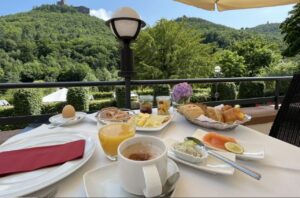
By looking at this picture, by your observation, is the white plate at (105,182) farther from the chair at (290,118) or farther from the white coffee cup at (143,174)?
the chair at (290,118)

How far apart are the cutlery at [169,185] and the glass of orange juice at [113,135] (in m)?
0.22

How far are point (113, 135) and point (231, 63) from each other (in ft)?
80.2

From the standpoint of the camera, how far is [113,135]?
744 mm

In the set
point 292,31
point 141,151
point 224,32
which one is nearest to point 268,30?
point 224,32

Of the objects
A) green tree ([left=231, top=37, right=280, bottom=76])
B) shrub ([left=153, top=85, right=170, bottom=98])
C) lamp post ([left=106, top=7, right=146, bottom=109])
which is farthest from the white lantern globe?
green tree ([left=231, top=37, right=280, bottom=76])

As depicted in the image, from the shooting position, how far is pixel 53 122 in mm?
1099

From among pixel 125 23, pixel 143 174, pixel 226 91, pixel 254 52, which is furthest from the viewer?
pixel 254 52

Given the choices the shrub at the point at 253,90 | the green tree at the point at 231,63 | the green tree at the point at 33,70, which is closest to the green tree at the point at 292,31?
the shrub at the point at 253,90

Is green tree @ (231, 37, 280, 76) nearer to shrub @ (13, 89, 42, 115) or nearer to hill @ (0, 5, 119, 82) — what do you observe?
hill @ (0, 5, 119, 82)

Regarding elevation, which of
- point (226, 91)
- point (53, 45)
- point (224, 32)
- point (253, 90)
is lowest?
point (226, 91)

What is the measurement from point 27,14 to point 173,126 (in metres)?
15.0

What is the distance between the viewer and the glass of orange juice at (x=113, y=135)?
728 millimetres

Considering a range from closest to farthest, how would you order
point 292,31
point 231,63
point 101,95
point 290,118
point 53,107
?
point 290,118
point 53,107
point 292,31
point 101,95
point 231,63

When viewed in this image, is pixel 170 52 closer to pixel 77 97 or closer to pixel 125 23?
pixel 77 97
